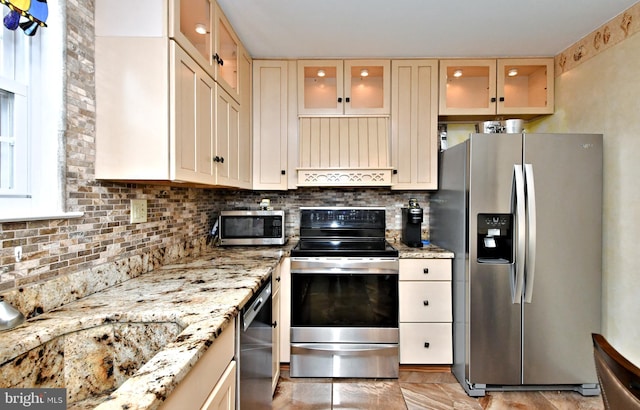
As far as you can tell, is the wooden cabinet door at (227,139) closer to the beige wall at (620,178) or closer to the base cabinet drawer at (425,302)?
the base cabinet drawer at (425,302)

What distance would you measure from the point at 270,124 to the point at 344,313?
5.25 ft

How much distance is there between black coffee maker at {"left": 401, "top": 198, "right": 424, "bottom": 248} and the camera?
2.39 metres

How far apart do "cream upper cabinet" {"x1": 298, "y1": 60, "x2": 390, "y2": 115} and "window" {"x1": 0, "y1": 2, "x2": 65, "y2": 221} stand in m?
1.66

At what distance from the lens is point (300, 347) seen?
2176 mm

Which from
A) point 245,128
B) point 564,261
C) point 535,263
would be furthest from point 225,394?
point 564,261

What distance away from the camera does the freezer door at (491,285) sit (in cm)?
192

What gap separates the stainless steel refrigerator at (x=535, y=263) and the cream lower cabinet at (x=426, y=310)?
212 mm

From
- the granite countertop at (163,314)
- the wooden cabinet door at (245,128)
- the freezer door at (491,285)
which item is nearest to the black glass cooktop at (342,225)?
the wooden cabinet door at (245,128)

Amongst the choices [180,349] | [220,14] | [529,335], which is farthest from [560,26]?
[180,349]

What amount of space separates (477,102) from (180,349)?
274cm

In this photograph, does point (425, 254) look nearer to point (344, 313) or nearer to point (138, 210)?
point (344, 313)

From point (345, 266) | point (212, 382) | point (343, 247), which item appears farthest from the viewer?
point (343, 247)

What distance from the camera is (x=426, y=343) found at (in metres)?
2.21

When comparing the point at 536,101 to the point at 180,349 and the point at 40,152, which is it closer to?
the point at 180,349
